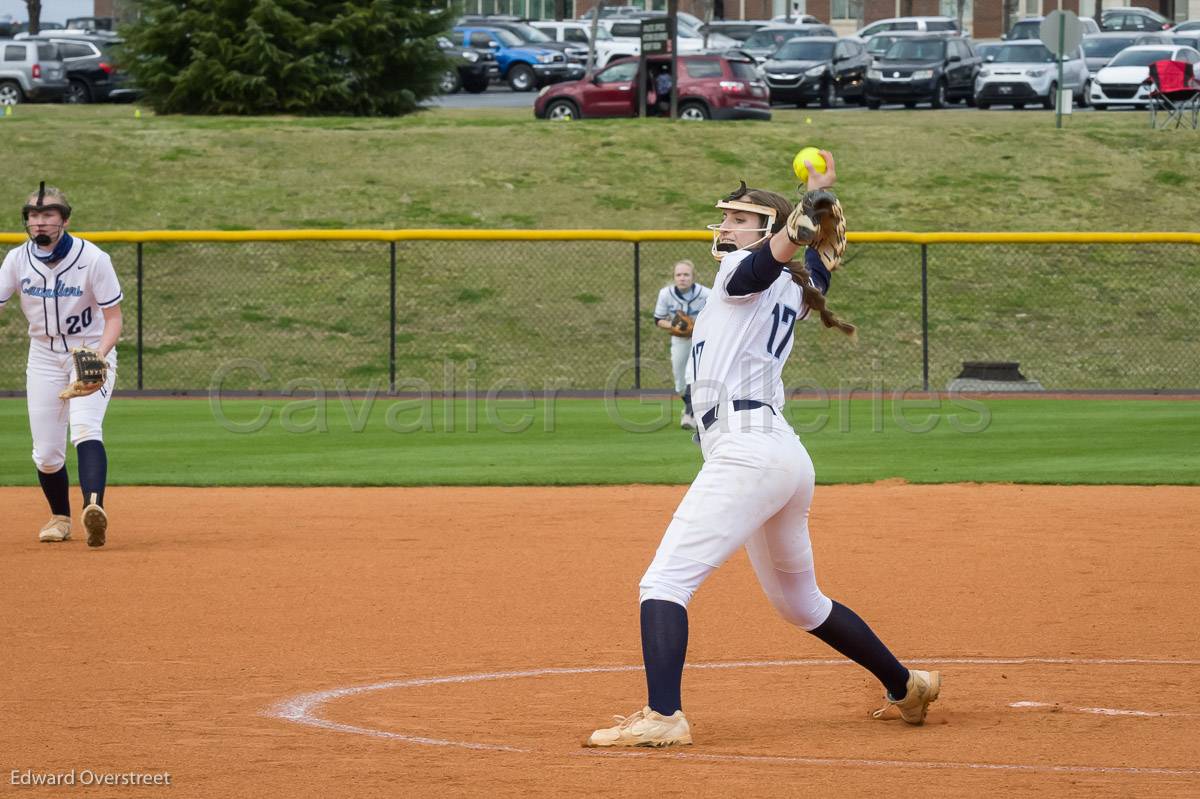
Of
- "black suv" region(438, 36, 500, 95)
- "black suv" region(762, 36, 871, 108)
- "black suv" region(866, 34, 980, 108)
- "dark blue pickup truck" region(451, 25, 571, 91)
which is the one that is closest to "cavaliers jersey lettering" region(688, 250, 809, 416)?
"black suv" region(866, 34, 980, 108)

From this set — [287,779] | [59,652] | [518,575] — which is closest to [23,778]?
[287,779]

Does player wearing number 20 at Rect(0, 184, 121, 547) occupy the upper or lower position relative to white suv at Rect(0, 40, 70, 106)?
lower

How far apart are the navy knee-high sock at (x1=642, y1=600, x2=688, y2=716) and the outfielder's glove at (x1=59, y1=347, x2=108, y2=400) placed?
16.0 feet

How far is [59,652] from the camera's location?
274 inches

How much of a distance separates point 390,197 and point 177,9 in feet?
28.1

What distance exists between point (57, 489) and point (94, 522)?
638 millimetres

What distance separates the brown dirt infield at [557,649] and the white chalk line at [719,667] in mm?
20

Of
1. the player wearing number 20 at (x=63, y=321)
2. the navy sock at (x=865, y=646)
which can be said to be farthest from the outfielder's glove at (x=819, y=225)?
the player wearing number 20 at (x=63, y=321)

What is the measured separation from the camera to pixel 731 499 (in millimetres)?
5254

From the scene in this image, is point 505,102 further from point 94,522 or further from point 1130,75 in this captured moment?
point 94,522

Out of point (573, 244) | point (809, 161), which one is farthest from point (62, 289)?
point (573, 244)

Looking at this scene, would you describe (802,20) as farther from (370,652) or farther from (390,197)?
(370,652)

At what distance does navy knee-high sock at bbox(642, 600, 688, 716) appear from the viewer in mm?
5230

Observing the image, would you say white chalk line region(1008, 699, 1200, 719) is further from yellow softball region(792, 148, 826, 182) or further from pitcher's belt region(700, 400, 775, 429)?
yellow softball region(792, 148, 826, 182)
